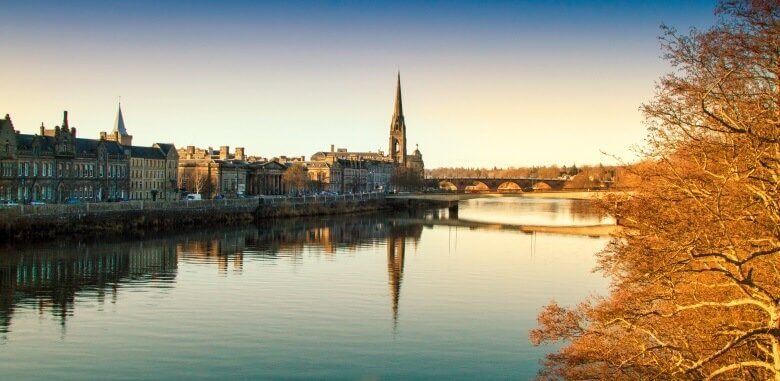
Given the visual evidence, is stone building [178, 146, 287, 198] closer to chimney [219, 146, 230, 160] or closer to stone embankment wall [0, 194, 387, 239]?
chimney [219, 146, 230, 160]

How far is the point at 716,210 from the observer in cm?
1273

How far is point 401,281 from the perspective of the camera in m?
39.2

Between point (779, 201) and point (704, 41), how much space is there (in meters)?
2.86

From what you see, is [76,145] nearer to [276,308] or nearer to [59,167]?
[59,167]

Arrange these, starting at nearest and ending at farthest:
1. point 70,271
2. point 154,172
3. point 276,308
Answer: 1. point 276,308
2. point 70,271
3. point 154,172

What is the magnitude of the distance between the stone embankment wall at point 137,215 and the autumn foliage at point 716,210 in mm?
46802

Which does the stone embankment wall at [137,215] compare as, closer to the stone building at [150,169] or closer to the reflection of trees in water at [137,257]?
the reflection of trees in water at [137,257]

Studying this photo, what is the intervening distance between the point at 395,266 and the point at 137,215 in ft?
96.7

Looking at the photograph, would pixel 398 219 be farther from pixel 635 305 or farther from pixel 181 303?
pixel 635 305

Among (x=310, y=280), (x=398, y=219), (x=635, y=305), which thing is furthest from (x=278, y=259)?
(x=398, y=219)

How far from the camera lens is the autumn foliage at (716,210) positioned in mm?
12188

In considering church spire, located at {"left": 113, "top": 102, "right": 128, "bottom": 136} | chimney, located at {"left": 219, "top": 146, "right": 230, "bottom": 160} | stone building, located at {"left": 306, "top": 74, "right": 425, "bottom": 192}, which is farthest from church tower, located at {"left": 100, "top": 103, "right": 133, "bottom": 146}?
stone building, located at {"left": 306, "top": 74, "right": 425, "bottom": 192}

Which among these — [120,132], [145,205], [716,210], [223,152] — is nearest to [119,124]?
[120,132]

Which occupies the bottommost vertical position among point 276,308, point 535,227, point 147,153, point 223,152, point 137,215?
point 276,308
